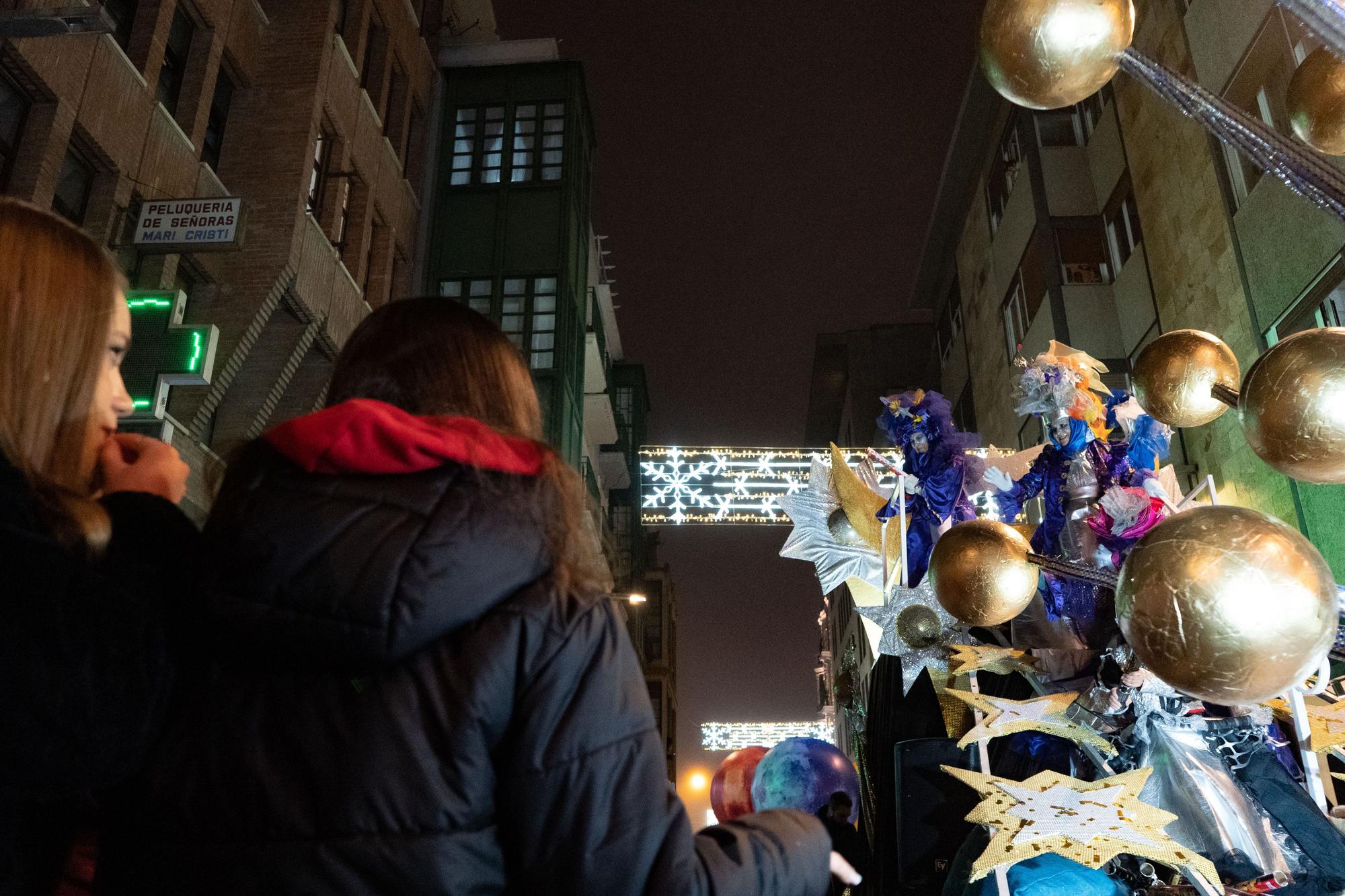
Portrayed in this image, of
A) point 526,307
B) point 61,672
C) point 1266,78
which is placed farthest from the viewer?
point 526,307

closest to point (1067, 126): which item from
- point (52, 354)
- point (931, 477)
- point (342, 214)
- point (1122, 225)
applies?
point (1122, 225)

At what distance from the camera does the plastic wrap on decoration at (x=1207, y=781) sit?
14.2 ft

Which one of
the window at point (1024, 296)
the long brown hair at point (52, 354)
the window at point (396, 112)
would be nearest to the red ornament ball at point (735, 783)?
the long brown hair at point (52, 354)

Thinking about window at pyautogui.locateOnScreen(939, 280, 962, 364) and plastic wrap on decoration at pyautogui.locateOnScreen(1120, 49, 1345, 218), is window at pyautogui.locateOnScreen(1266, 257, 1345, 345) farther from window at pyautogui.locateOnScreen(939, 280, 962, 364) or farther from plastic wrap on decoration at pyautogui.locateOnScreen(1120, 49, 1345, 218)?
window at pyautogui.locateOnScreen(939, 280, 962, 364)

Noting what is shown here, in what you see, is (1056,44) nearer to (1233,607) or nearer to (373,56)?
(1233,607)

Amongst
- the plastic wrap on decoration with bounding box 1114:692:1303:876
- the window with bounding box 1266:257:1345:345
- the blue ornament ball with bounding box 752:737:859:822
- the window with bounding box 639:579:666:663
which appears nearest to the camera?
the plastic wrap on decoration with bounding box 1114:692:1303:876

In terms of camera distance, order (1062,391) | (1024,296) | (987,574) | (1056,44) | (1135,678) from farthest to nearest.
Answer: (1024,296), (1062,391), (1135,678), (987,574), (1056,44)

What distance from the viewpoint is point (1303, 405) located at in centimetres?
235

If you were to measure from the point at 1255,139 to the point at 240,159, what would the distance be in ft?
46.5

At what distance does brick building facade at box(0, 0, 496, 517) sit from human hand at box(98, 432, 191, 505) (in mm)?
9549

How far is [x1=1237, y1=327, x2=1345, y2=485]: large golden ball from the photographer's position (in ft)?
7.60

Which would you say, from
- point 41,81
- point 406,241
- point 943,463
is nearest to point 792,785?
point 943,463

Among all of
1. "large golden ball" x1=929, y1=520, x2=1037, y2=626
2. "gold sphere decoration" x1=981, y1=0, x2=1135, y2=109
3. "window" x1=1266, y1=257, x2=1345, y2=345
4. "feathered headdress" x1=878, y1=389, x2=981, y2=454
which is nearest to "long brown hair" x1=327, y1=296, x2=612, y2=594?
"gold sphere decoration" x1=981, y1=0, x2=1135, y2=109

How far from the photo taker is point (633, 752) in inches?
54.6
